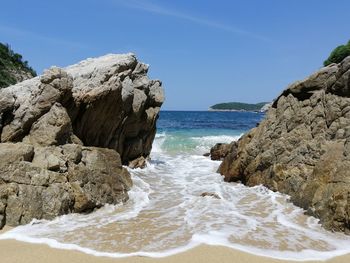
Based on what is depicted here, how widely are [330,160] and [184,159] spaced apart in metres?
15.3

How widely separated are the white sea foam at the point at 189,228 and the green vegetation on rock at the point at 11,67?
40.7 m

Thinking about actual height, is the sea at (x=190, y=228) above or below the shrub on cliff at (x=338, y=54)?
below

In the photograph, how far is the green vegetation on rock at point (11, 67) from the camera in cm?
5379

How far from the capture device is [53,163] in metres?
11.4

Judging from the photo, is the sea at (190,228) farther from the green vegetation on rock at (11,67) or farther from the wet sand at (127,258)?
the green vegetation on rock at (11,67)

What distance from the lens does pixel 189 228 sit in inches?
376

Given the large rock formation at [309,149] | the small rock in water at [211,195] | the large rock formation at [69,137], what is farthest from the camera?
the small rock in water at [211,195]

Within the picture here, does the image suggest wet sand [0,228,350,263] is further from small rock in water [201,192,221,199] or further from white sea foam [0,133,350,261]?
small rock in water [201,192,221,199]

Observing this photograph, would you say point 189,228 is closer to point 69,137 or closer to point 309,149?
point 309,149

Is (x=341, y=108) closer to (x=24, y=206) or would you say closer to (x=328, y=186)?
(x=328, y=186)

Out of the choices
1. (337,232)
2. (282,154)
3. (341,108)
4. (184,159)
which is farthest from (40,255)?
(184,159)

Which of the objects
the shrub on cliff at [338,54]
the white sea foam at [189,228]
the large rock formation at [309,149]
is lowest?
the white sea foam at [189,228]

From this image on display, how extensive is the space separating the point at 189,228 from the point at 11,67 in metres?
61.1

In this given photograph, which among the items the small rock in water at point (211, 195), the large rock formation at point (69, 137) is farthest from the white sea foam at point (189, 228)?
the large rock formation at point (69, 137)
